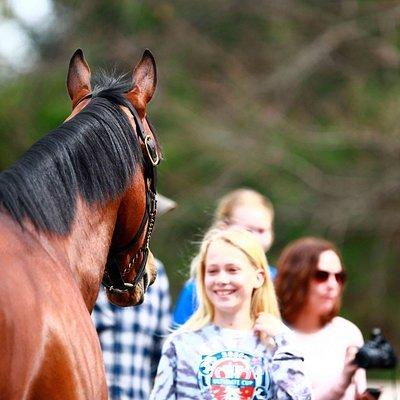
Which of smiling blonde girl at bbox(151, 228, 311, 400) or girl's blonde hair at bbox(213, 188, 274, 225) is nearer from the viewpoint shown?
smiling blonde girl at bbox(151, 228, 311, 400)

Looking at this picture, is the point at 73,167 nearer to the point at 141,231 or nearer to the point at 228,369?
the point at 141,231

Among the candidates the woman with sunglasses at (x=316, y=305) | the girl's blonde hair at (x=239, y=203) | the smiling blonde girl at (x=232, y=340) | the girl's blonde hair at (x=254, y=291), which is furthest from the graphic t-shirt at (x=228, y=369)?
the girl's blonde hair at (x=239, y=203)

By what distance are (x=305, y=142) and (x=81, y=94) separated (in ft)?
36.8

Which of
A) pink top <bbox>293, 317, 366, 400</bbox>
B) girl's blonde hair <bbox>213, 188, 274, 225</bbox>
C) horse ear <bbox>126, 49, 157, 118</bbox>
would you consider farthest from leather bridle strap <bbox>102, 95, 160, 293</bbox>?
girl's blonde hair <bbox>213, 188, 274, 225</bbox>

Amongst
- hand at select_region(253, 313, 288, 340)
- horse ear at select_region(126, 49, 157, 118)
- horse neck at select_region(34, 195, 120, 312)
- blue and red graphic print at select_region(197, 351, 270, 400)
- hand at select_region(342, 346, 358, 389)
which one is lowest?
blue and red graphic print at select_region(197, 351, 270, 400)

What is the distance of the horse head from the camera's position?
446cm

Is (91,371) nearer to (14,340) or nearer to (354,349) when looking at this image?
(14,340)

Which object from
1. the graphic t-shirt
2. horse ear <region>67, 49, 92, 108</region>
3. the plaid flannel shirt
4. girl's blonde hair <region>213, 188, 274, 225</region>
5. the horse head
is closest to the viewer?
the horse head

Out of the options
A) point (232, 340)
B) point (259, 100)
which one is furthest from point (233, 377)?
point (259, 100)

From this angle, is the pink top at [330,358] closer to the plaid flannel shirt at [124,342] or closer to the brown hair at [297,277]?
the brown hair at [297,277]

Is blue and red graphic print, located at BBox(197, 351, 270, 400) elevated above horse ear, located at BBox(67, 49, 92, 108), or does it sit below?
below

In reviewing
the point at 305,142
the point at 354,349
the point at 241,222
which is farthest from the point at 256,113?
the point at 354,349

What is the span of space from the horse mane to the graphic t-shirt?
0.78 metres

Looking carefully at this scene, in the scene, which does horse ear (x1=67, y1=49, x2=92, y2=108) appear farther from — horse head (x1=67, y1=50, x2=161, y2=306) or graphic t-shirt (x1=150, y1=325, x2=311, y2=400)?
graphic t-shirt (x1=150, y1=325, x2=311, y2=400)
